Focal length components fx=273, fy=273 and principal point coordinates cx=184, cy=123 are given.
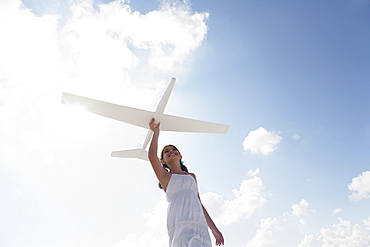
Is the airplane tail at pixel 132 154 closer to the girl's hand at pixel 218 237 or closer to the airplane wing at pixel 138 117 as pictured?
the airplane wing at pixel 138 117

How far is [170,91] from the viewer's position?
1465 centimetres

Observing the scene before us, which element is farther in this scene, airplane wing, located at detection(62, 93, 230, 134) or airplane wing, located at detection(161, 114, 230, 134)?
airplane wing, located at detection(161, 114, 230, 134)

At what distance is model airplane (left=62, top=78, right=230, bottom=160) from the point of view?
527 inches

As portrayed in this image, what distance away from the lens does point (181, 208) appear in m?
3.97

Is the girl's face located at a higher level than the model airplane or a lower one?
lower

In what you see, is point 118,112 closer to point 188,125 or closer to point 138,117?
point 138,117

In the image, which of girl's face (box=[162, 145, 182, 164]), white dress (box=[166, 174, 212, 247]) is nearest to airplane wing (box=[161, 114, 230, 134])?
girl's face (box=[162, 145, 182, 164])

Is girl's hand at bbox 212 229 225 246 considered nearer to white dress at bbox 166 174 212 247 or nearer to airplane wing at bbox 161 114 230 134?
white dress at bbox 166 174 212 247

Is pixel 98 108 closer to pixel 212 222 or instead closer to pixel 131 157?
pixel 131 157

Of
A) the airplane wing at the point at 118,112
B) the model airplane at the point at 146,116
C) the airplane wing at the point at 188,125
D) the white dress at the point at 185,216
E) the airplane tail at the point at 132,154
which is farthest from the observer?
the airplane tail at the point at 132,154

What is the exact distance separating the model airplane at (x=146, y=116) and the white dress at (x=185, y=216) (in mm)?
9505

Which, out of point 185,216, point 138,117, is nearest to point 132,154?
point 138,117

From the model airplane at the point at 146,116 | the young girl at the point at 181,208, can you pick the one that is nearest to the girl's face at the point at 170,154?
the young girl at the point at 181,208

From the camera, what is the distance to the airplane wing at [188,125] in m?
14.9
